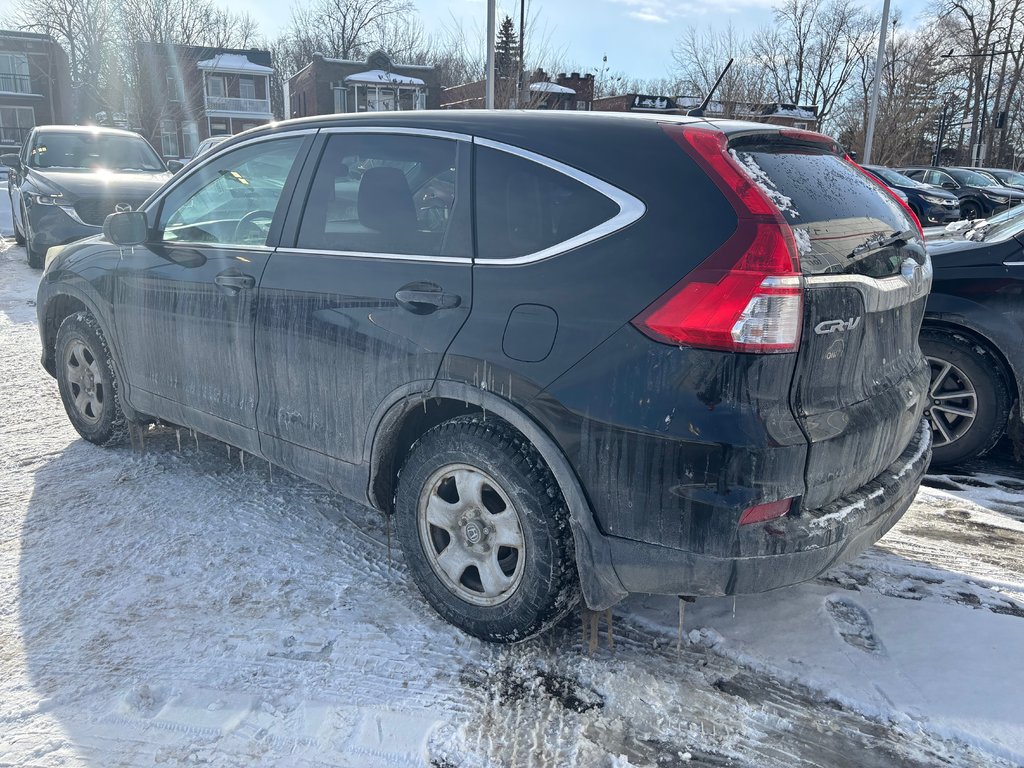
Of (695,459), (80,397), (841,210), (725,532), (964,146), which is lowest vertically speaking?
(80,397)

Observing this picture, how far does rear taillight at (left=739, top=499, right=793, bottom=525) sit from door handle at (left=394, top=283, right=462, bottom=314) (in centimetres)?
118

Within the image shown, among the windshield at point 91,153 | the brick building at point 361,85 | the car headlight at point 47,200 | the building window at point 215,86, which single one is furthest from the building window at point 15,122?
the car headlight at point 47,200

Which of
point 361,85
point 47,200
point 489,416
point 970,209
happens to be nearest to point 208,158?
point 489,416

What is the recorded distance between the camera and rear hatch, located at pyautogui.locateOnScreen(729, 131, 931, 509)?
7.70 feet

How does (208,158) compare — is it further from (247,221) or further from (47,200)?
(47,200)

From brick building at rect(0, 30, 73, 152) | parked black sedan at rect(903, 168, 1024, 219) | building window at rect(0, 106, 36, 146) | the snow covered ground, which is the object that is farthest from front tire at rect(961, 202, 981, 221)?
building window at rect(0, 106, 36, 146)

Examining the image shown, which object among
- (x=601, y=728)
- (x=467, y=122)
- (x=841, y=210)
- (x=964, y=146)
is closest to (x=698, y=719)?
(x=601, y=728)

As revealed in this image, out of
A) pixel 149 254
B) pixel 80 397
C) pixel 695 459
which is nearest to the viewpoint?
pixel 695 459

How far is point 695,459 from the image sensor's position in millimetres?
2248

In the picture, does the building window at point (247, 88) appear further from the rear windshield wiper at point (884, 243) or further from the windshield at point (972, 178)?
the rear windshield wiper at point (884, 243)

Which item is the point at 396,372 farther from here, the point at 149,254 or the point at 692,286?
the point at 149,254

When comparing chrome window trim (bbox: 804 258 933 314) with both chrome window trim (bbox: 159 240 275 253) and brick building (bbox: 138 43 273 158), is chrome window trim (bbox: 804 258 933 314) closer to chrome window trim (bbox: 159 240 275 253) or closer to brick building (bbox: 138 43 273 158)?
chrome window trim (bbox: 159 240 275 253)

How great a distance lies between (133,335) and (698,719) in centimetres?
344

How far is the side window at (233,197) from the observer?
11.7 ft
